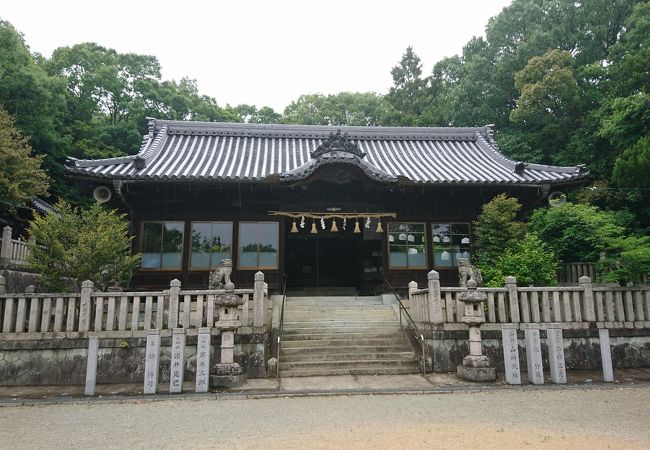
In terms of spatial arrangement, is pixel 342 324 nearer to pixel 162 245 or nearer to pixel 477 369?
pixel 477 369

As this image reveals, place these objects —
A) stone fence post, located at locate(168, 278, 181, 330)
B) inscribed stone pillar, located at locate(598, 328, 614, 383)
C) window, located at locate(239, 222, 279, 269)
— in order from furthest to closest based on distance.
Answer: window, located at locate(239, 222, 279, 269) → stone fence post, located at locate(168, 278, 181, 330) → inscribed stone pillar, located at locate(598, 328, 614, 383)

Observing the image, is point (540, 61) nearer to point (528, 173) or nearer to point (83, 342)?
point (528, 173)

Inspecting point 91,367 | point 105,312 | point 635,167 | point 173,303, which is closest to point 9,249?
point 105,312

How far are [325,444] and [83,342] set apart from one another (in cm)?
683

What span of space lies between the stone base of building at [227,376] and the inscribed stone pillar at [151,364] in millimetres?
1163

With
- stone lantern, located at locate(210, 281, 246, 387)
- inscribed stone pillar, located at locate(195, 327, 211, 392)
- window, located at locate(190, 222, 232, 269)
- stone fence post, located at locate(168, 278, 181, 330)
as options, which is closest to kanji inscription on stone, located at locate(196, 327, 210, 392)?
inscribed stone pillar, located at locate(195, 327, 211, 392)

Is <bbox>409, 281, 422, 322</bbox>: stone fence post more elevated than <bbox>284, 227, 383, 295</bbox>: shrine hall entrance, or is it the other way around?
<bbox>284, 227, 383, 295</bbox>: shrine hall entrance

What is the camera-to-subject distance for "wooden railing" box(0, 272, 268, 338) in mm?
9531

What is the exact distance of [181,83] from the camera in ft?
145

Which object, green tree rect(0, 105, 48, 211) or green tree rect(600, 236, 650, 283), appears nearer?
green tree rect(600, 236, 650, 283)

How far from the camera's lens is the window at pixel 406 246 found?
16.0 metres

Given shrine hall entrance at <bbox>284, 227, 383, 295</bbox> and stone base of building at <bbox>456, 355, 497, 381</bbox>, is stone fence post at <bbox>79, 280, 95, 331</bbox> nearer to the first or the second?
stone base of building at <bbox>456, 355, 497, 381</bbox>

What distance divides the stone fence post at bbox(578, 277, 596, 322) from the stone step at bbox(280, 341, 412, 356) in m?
4.59

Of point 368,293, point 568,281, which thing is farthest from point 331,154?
point 568,281
